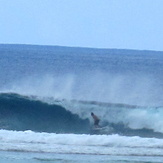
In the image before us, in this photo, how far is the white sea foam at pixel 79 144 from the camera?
2161cm

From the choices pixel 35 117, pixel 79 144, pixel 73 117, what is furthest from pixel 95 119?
pixel 79 144

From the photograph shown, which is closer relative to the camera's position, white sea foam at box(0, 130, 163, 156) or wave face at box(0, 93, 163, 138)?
white sea foam at box(0, 130, 163, 156)

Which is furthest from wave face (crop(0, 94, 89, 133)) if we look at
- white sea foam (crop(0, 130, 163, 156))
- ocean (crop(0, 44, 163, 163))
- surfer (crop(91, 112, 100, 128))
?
white sea foam (crop(0, 130, 163, 156))

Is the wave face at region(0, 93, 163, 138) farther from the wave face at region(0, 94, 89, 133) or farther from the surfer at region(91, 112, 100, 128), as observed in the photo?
the surfer at region(91, 112, 100, 128)

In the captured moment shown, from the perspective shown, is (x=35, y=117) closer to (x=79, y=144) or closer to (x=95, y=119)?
(x=95, y=119)

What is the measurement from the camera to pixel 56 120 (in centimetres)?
2925

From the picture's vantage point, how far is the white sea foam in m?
21.6

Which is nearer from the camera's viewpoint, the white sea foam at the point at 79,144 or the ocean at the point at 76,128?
the ocean at the point at 76,128

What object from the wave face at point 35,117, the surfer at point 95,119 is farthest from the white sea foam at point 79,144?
the surfer at point 95,119

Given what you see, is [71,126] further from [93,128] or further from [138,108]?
[138,108]

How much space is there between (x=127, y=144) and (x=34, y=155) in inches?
134

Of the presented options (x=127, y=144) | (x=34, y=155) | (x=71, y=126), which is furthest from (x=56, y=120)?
(x=34, y=155)

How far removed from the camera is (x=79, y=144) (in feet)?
74.5

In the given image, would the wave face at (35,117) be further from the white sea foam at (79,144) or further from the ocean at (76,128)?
the white sea foam at (79,144)
